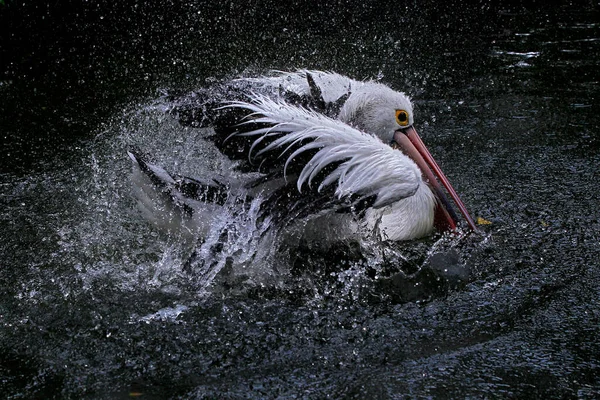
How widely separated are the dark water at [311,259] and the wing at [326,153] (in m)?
0.46

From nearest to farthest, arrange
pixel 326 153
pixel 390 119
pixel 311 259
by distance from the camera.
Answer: pixel 326 153
pixel 311 259
pixel 390 119

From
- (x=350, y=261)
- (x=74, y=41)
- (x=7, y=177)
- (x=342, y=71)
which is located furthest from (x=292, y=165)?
(x=74, y=41)

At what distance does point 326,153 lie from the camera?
122 inches

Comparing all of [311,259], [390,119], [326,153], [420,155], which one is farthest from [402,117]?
[311,259]

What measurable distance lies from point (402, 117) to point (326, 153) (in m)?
0.81

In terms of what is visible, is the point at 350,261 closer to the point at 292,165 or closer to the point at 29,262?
the point at 292,165

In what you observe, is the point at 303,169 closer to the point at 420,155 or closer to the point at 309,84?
the point at 309,84

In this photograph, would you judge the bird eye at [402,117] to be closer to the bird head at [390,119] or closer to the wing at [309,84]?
the bird head at [390,119]

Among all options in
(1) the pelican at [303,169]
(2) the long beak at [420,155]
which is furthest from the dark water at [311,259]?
(2) the long beak at [420,155]

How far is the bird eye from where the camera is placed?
147 inches

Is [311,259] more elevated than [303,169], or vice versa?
[303,169]

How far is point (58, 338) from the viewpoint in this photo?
2.89 meters

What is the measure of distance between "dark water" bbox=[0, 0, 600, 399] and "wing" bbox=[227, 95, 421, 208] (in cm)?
46

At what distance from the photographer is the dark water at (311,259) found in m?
2.65
